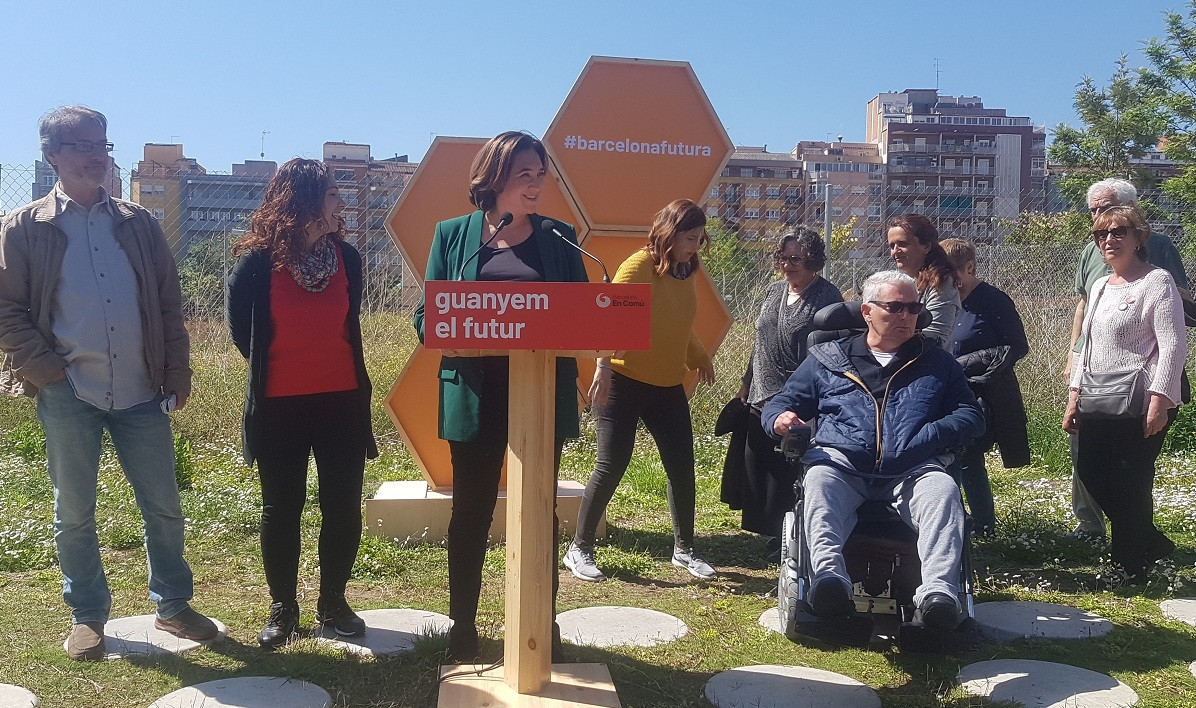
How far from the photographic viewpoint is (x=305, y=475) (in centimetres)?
389

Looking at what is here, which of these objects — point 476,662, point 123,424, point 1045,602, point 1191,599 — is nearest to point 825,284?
point 1045,602

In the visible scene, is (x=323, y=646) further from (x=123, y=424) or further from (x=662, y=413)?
(x=662, y=413)

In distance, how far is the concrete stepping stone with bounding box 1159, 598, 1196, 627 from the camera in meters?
4.22

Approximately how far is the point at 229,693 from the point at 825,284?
10.7 ft

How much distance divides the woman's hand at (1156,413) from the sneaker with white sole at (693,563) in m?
2.06

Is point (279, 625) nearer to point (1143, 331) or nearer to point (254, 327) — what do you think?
point (254, 327)

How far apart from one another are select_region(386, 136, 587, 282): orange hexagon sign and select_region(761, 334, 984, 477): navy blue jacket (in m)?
2.12

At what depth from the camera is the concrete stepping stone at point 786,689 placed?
10.9 feet

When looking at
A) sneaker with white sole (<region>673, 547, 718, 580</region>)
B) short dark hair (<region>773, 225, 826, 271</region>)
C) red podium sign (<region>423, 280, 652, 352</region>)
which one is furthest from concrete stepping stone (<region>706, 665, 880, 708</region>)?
short dark hair (<region>773, 225, 826, 271</region>)

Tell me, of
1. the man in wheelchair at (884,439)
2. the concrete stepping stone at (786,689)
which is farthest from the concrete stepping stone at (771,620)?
the man in wheelchair at (884,439)

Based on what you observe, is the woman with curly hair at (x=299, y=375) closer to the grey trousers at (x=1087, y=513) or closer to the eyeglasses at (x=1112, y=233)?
the eyeglasses at (x=1112, y=233)

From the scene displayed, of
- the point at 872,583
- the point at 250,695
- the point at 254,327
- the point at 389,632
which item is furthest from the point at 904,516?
the point at 254,327

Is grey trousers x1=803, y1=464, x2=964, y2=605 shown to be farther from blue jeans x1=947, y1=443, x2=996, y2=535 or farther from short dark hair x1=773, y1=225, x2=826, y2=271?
blue jeans x1=947, y1=443, x2=996, y2=535

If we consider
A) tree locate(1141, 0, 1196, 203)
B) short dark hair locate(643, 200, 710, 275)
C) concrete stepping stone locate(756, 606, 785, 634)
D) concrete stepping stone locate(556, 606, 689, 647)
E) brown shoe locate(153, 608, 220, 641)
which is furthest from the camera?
tree locate(1141, 0, 1196, 203)
